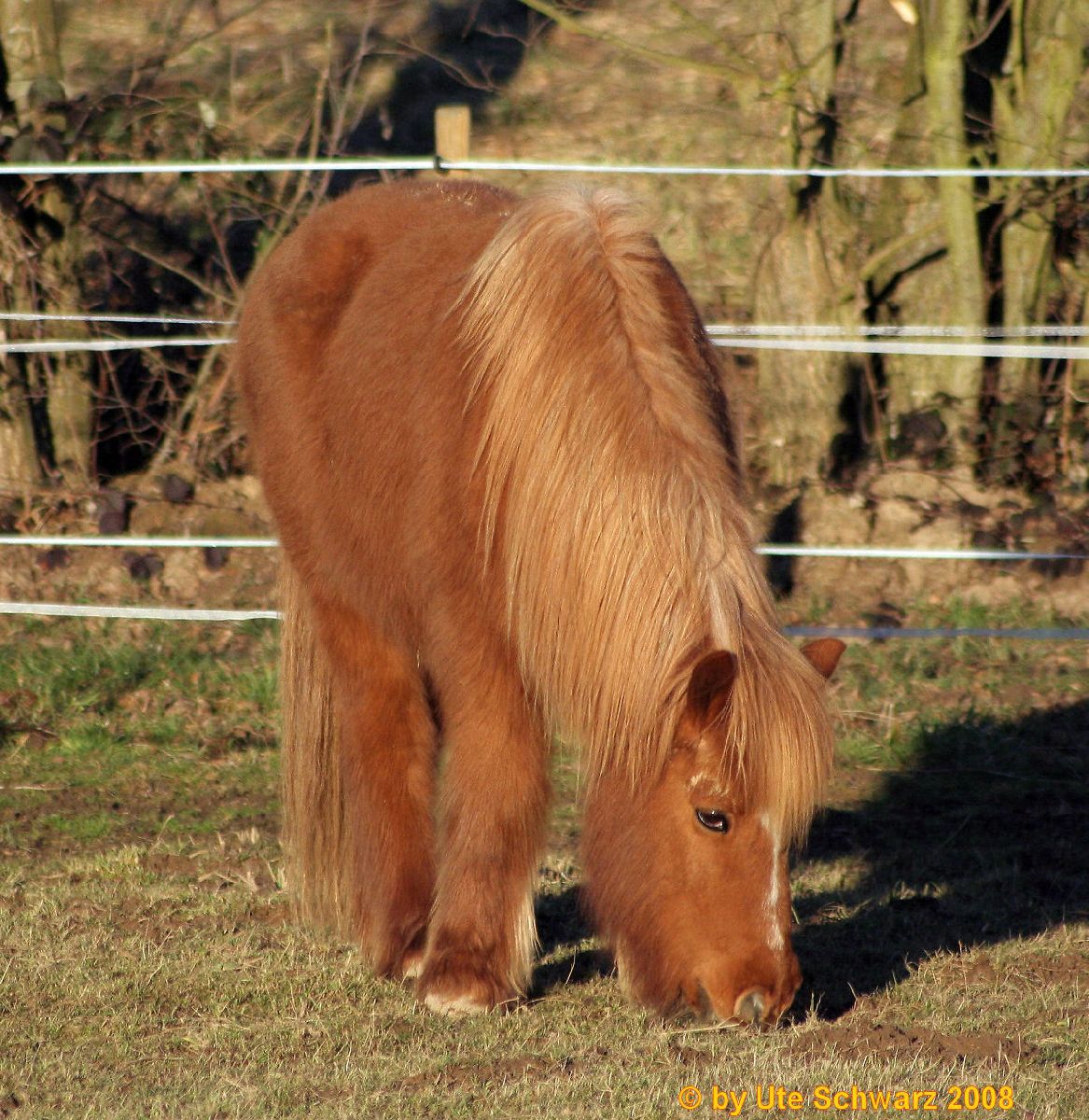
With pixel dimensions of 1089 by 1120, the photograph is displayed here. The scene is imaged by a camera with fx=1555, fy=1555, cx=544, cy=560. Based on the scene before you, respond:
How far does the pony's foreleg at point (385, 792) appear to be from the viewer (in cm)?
379

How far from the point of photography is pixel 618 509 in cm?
320

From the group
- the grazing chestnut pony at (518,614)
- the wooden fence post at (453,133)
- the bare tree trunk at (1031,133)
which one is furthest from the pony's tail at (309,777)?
the bare tree trunk at (1031,133)

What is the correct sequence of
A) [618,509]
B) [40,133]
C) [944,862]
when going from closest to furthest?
[618,509] → [944,862] → [40,133]

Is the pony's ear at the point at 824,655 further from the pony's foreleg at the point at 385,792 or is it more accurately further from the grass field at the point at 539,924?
the pony's foreleg at the point at 385,792

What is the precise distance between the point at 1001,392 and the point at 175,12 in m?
4.49

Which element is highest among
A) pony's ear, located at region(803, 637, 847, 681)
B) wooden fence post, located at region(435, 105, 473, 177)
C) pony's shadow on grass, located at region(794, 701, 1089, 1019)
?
wooden fence post, located at region(435, 105, 473, 177)

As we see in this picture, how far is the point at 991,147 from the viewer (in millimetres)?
7133

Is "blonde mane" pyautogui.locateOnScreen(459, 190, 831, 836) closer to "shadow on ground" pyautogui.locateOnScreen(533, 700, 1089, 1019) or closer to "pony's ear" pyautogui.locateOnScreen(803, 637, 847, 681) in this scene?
"pony's ear" pyautogui.locateOnScreen(803, 637, 847, 681)

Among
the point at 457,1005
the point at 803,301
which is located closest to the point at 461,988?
the point at 457,1005

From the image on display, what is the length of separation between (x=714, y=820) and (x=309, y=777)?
1.55 metres

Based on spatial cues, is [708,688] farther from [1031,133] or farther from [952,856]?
[1031,133]

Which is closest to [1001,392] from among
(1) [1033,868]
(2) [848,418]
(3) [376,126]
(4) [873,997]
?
(2) [848,418]

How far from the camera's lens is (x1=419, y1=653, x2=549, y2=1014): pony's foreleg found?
340cm

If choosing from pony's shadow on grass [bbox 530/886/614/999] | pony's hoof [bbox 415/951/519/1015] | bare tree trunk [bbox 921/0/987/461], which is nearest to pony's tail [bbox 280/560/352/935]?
pony's shadow on grass [bbox 530/886/614/999]
